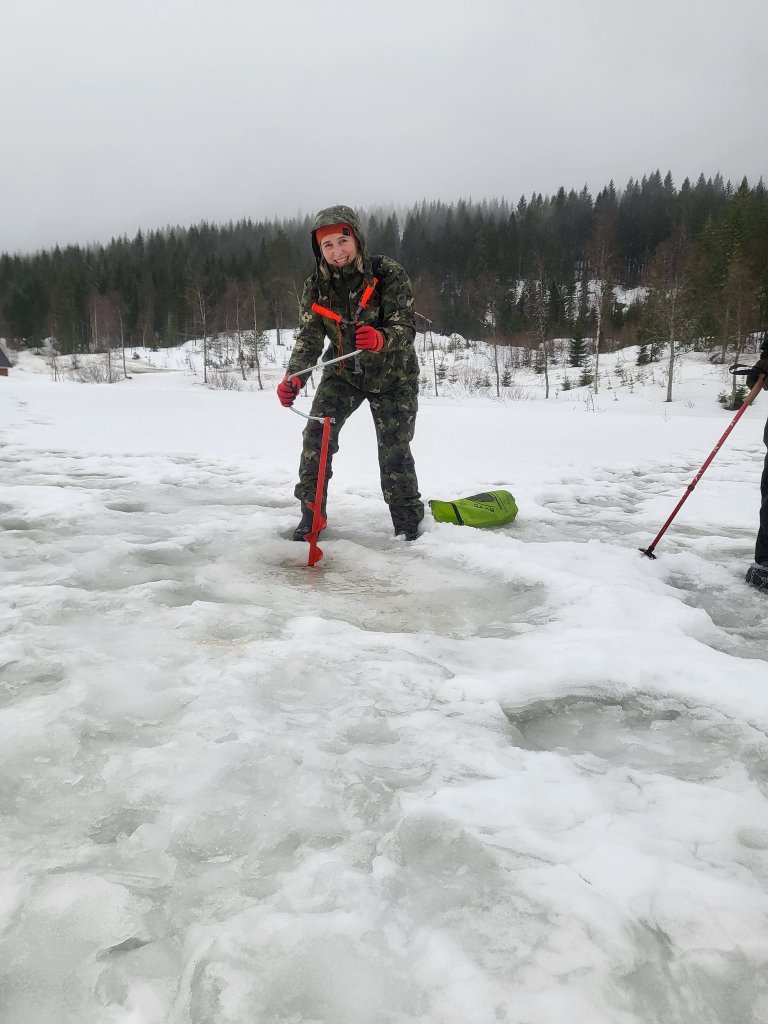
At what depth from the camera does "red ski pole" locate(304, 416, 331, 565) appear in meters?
3.22

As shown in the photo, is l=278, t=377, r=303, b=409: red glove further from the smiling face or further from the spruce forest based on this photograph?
the spruce forest

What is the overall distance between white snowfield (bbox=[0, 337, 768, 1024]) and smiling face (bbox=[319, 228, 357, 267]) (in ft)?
5.59

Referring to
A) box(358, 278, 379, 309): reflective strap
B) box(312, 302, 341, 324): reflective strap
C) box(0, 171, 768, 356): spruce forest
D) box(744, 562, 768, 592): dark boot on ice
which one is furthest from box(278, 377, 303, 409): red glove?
box(0, 171, 768, 356): spruce forest

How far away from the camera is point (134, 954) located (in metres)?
1.00

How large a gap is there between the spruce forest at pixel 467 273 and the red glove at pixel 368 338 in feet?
100

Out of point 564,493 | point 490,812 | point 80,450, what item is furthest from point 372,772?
point 80,450

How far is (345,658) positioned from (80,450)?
593 centimetres

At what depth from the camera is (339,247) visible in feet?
10.9

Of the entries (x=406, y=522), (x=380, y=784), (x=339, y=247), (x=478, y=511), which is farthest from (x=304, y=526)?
(x=380, y=784)

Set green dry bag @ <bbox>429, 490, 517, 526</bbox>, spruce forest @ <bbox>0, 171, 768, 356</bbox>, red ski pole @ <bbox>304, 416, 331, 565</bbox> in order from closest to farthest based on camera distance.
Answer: red ski pole @ <bbox>304, 416, 331, 565</bbox> < green dry bag @ <bbox>429, 490, 517, 526</bbox> < spruce forest @ <bbox>0, 171, 768, 356</bbox>

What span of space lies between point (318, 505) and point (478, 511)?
124 cm

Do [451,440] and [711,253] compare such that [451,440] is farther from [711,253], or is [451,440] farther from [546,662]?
[711,253]

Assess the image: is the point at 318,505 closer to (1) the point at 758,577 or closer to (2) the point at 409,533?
(2) the point at 409,533

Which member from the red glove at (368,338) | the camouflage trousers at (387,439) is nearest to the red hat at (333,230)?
the red glove at (368,338)
